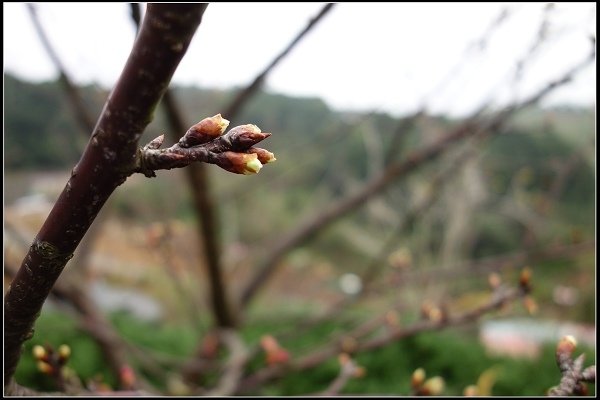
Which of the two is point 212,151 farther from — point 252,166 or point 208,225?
point 208,225

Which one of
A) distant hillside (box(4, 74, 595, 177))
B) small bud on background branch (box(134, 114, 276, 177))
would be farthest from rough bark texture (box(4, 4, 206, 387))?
distant hillside (box(4, 74, 595, 177))

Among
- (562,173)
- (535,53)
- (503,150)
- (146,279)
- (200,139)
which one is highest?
(503,150)

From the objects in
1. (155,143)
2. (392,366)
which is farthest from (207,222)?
(155,143)

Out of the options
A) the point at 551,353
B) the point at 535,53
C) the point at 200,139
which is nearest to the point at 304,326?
the point at 535,53

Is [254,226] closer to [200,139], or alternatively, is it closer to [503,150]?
[503,150]

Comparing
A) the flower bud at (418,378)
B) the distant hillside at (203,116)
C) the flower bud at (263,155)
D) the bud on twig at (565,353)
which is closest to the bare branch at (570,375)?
the bud on twig at (565,353)

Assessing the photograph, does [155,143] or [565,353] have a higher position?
[155,143]
